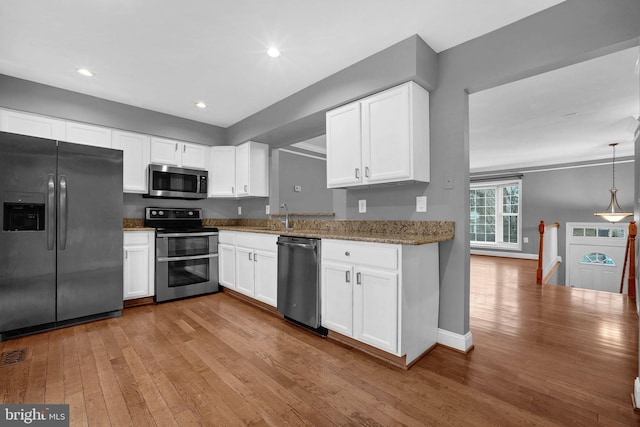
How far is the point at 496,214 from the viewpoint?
8.23 m

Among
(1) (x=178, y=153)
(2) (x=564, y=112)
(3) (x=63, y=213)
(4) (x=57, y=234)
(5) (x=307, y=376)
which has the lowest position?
(5) (x=307, y=376)

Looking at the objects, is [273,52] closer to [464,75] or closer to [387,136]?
[387,136]

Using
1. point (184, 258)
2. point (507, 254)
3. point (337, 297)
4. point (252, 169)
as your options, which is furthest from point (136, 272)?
point (507, 254)

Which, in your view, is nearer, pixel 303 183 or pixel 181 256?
pixel 181 256

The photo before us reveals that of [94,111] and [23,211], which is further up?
[94,111]

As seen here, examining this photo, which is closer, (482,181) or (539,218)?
(539,218)

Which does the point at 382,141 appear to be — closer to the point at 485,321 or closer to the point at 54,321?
the point at 485,321

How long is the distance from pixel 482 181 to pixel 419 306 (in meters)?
7.38

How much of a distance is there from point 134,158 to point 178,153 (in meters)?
0.57

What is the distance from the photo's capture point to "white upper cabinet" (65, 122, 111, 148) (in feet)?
10.8

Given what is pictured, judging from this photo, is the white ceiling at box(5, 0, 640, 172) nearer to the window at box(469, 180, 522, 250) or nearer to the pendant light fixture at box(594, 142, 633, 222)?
the pendant light fixture at box(594, 142, 633, 222)

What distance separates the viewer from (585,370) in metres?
1.99

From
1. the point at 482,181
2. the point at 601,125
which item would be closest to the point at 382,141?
the point at 601,125

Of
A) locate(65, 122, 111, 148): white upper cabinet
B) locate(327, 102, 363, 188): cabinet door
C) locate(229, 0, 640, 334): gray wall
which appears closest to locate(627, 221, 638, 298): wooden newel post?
locate(229, 0, 640, 334): gray wall
